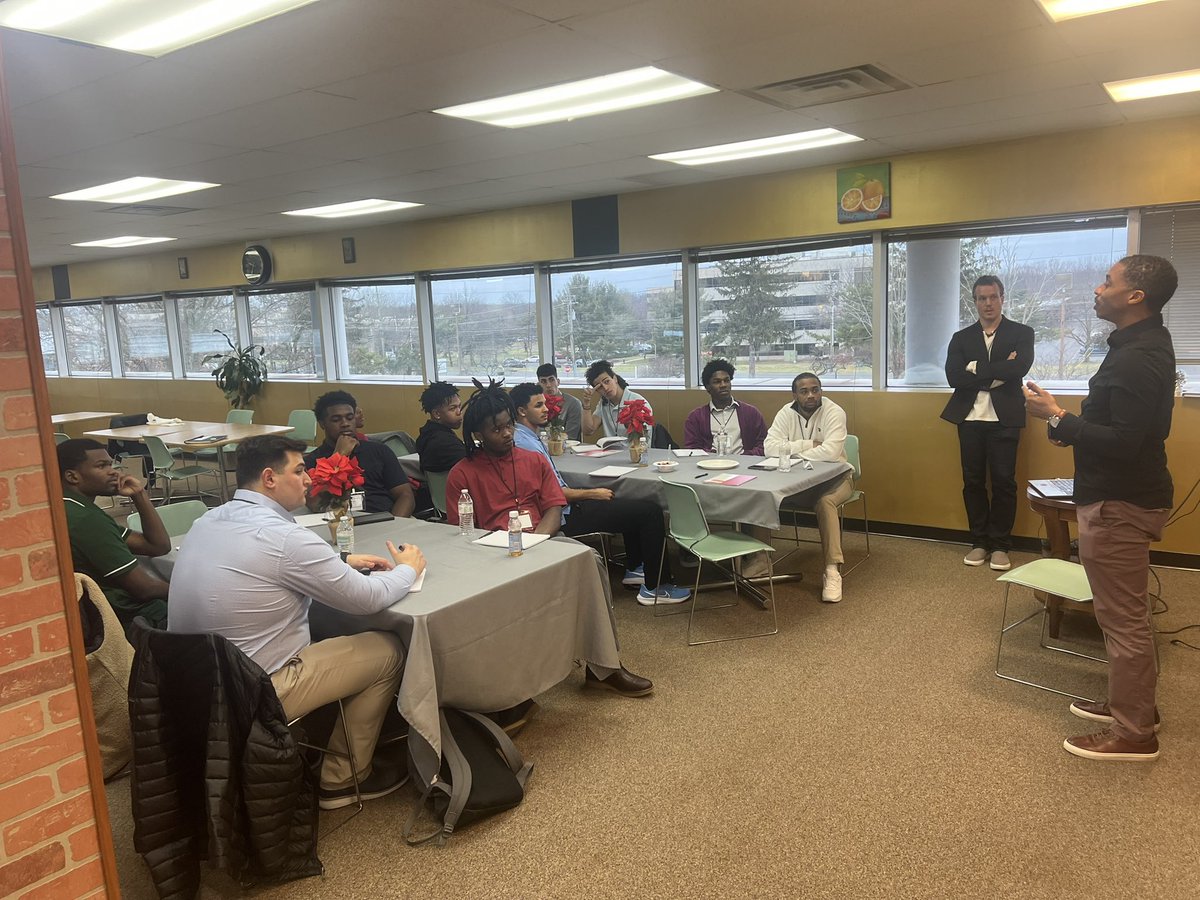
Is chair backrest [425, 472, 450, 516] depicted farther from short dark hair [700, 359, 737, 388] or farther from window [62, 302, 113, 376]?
window [62, 302, 113, 376]

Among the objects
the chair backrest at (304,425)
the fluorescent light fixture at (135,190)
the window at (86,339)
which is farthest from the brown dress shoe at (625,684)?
the window at (86,339)

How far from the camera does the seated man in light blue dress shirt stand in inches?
96.4

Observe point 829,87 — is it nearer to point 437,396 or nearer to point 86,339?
point 437,396

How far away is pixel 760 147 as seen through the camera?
521 cm

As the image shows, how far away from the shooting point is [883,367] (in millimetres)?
5992

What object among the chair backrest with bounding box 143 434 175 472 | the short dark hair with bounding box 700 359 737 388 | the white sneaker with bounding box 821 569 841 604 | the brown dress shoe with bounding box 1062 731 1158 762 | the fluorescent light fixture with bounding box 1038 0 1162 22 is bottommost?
the brown dress shoe with bounding box 1062 731 1158 762

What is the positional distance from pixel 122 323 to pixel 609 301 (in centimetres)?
824

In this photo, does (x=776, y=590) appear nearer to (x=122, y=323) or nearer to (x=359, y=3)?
(x=359, y=3)

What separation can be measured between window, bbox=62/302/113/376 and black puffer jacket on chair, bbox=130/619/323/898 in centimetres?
1151

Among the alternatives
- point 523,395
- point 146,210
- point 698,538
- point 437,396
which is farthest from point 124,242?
point 698,538

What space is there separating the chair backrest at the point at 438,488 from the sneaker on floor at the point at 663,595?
1.38m

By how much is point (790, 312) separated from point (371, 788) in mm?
4952

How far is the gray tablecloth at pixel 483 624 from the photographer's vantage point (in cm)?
265

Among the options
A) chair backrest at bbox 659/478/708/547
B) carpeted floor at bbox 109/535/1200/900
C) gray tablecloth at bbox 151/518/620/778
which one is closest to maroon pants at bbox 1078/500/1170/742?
carpeted floor at bbox 109/535/1200/900
